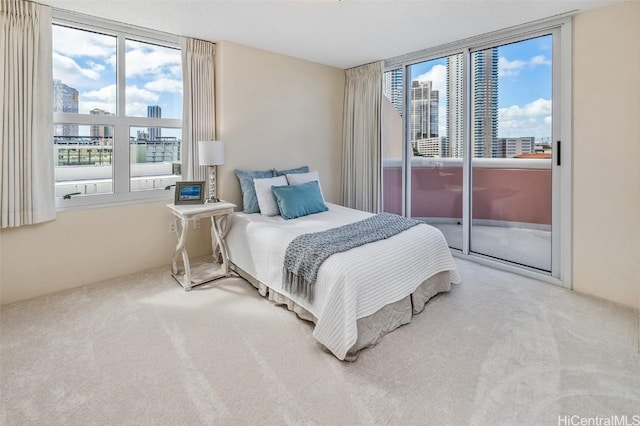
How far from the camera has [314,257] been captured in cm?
234

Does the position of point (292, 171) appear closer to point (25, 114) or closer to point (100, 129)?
point (100, 129)

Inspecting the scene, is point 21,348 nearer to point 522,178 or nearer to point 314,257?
point 314,257

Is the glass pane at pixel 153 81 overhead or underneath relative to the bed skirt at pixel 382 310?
overhead

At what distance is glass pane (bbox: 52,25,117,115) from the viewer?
293cm

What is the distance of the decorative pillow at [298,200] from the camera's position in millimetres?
3336

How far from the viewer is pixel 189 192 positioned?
131 inches

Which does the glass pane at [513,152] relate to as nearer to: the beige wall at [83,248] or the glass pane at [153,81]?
the glass pane at [153,81]

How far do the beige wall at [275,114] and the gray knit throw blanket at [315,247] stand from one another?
1.55 m

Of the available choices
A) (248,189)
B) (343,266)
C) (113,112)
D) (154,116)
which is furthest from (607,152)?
(113,112)

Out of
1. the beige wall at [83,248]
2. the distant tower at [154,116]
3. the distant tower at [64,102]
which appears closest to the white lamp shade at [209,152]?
the distant tower at [154,116]

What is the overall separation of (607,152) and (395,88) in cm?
247

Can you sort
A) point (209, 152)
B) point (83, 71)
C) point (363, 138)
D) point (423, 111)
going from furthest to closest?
point (363, 138)
point (423, 111)
point (209, 152)
point (83, 71)

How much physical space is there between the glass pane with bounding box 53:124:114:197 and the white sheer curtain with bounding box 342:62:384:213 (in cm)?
294

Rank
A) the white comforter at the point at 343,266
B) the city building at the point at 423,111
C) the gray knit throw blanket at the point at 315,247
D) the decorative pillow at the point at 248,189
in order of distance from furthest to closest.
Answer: the city building at the point at 423,111 < the decorative pillow at the point at 248,189 < the gray knit throw blanket at the point at 315,247 < the white comforter at the point at 343,266
